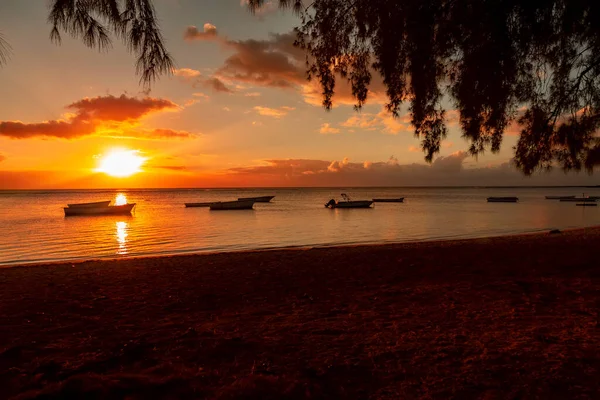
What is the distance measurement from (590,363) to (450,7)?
593 cm

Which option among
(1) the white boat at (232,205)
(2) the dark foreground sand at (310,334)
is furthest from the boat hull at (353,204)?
(2) the dark foreground sand at (310,334)

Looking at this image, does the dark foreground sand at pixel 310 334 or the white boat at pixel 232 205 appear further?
the white boat at pixel 232 205

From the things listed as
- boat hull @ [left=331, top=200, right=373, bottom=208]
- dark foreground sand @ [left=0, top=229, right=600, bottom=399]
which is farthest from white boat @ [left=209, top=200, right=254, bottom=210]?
dark foreground sand @ [left=0, top=229, right=600, bottom=399]

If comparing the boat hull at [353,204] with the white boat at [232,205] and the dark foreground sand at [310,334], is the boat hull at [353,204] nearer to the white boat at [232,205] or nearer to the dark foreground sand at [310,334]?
→ the white boat at [232,205]

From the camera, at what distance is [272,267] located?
33.4ft

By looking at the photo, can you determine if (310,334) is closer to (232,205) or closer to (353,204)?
(232,205)

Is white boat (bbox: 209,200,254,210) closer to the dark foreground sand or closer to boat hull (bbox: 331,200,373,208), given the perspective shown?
boat hull (bbox: 331,200,373,208)

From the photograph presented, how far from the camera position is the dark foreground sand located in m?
3.43

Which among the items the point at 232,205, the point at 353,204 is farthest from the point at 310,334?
the point at 353,204

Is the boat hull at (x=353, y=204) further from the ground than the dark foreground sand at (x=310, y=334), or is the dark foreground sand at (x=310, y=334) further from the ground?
the dark foreground sand at (x=310, y=334)

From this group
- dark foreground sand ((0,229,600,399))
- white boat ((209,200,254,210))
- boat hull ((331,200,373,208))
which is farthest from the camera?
boat hull ((331,200,373,208))

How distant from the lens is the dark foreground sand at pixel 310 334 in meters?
3.43

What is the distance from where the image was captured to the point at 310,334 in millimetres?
4855

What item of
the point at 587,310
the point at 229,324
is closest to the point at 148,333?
the point at 229,324
